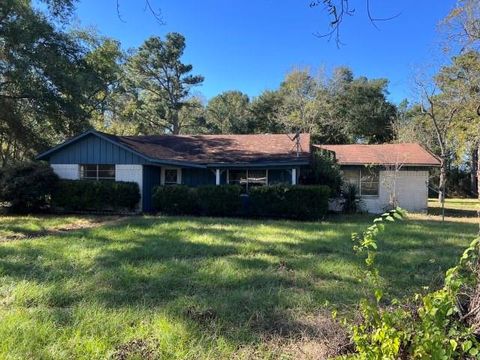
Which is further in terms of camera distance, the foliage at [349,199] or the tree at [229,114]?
the tree at [229,114]

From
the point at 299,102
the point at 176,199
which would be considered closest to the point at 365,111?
the point at 299,102

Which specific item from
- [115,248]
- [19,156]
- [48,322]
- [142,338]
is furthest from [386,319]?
[19,156]

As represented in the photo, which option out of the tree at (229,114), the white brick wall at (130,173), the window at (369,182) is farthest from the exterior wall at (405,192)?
the tree at (229,114)

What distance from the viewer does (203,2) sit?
4176 millimetres

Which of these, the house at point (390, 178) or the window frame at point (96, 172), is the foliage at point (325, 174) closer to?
the house at point (390, 178)

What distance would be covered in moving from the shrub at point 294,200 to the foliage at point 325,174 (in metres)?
2.39

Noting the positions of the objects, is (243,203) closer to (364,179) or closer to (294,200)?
(294,200)

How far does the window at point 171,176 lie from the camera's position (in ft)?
60.0

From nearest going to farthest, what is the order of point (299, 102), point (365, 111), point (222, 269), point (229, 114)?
point (222, 269), point (365, 111), point (299, 102), point (229, 114)

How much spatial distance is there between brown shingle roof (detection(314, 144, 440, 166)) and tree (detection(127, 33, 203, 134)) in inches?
821

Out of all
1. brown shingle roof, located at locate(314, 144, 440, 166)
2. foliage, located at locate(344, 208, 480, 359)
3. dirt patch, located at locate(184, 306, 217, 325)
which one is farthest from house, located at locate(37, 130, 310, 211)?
foliage, located at locate(344, 208, 480, 359)

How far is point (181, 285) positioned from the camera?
5770 mm

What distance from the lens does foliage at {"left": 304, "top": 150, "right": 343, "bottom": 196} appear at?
679 inches

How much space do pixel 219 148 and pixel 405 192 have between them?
28.9 ft
